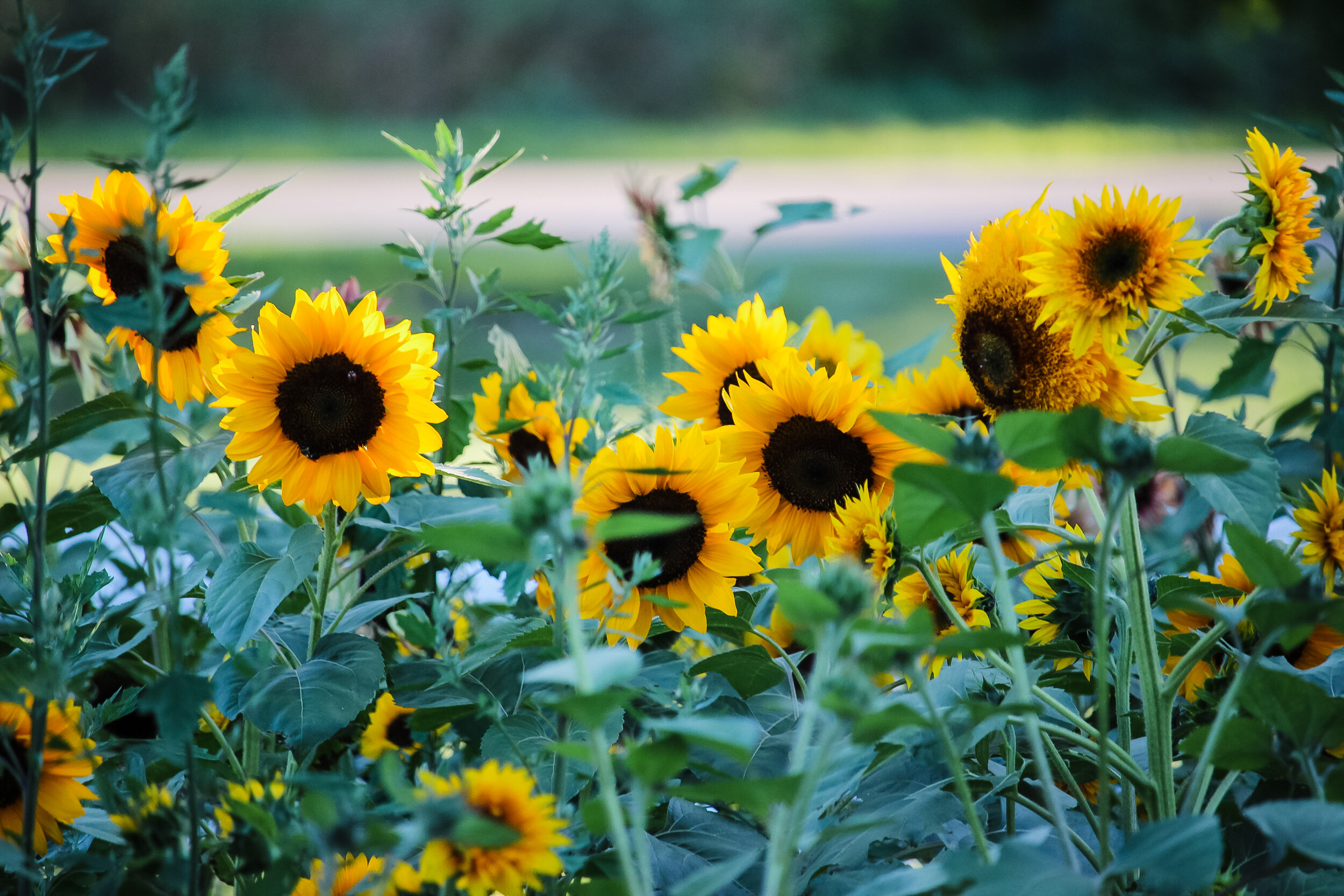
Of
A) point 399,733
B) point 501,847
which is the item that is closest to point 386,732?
point 399,733

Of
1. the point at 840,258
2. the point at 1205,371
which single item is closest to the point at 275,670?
the point at 1205,371

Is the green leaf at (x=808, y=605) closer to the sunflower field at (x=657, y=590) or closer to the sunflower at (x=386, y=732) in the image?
the sunflower field at (x=657, y=590)

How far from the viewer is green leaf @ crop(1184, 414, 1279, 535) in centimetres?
55

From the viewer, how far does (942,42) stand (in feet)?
34.7

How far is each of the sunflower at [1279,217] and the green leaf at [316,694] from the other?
19.9 inches

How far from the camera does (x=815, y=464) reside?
0.69 metres

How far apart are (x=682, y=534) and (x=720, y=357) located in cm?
19

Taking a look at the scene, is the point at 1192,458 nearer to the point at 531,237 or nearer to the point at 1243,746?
the point at 1243,746

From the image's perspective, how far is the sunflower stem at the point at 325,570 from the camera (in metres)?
0.61

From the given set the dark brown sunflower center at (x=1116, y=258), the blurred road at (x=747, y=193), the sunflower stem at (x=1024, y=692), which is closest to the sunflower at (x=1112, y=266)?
the dark brown sunflower center at (x=1116, y=258)

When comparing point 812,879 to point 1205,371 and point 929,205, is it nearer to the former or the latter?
point 1205,371

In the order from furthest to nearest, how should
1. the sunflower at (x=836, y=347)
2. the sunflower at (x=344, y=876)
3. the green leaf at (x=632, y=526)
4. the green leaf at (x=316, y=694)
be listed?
the sunflower at (x=836, y=347) → the green leaf at (x=316, y=694) → the sunflower at (x=344, y=876) → the green leaf at (x=632, y=526)

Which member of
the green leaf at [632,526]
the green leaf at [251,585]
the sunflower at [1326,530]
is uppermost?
the green leaf at [251,585]

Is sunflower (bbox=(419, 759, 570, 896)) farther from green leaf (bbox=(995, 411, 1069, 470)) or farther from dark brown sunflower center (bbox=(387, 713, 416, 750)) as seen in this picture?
dark brown sunflower center (bbox=(387, 713, 416, 750))
